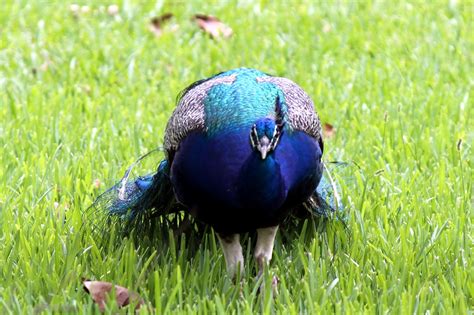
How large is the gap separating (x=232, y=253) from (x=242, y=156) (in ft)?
1.73

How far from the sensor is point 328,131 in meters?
5.25

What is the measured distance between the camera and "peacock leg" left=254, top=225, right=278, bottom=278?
12.4 ft

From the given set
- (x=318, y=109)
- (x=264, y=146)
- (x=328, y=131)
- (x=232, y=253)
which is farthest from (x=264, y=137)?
(x=318, y=109)

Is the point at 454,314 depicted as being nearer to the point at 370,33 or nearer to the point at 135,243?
the point at 135,243

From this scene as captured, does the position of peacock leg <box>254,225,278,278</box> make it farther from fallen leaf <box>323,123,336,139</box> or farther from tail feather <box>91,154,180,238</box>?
fallen leaf <box>323,123,336,139</box>

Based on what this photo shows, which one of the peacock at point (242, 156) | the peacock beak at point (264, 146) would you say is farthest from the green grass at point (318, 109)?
the peacock beak at point (264, 146)

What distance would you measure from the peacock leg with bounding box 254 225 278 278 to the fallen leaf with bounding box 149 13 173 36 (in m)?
3.30

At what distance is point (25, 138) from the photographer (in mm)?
5051

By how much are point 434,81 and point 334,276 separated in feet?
8.38

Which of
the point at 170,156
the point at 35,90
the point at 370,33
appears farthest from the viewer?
the point at 370,33

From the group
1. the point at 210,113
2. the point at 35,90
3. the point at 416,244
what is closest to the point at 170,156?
the point at 210,113

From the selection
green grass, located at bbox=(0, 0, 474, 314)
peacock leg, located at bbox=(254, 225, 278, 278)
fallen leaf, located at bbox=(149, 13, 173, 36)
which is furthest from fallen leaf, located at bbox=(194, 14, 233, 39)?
peacock leg, located at bbox=(254, 225, 278, 278)

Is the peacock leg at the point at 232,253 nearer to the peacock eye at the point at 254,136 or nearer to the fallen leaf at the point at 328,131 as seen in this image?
the peacock eye at the point at 254,136

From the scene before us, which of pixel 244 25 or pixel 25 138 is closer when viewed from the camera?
pixel 25 138
